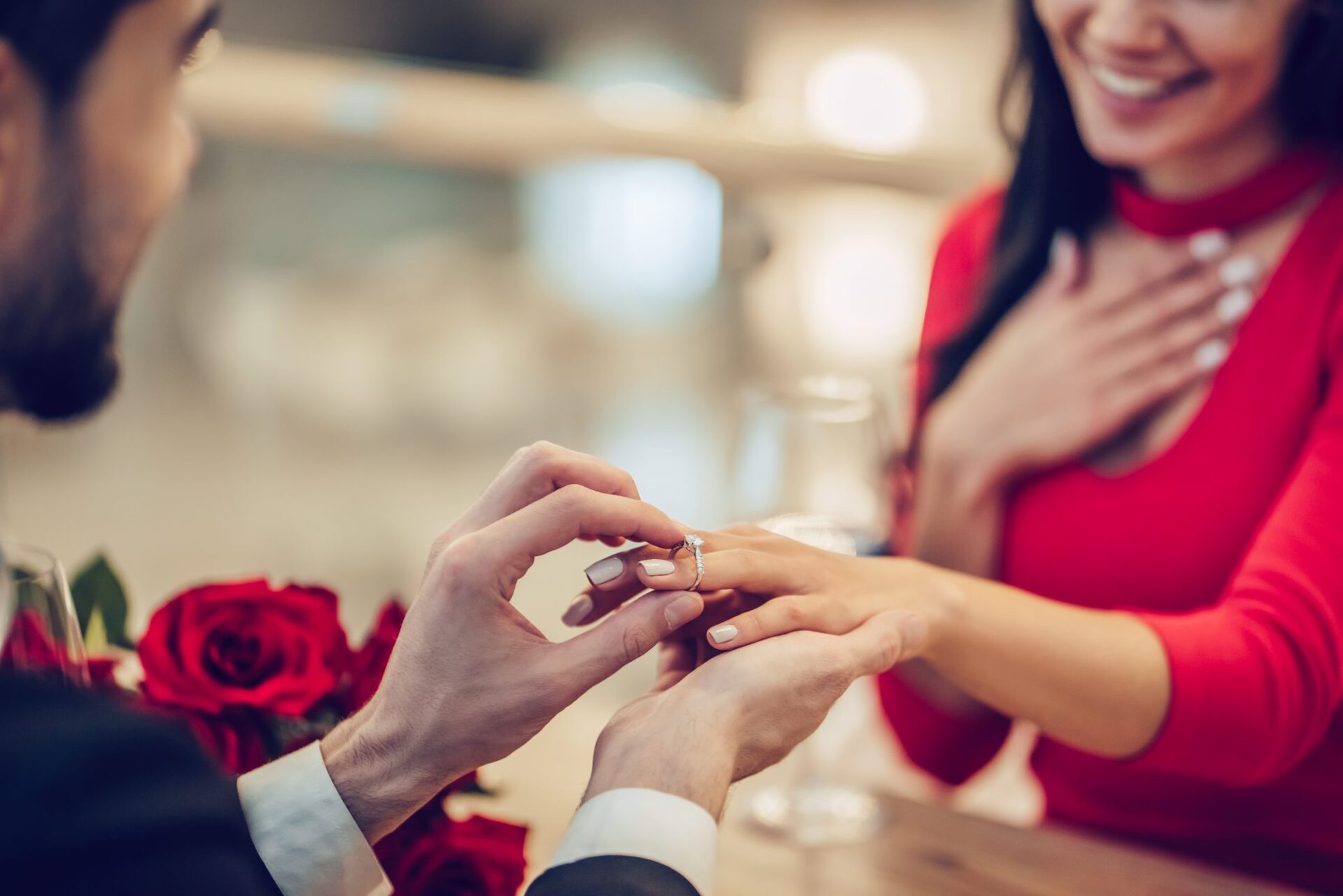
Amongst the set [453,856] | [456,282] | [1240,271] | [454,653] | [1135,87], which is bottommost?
[456,282]

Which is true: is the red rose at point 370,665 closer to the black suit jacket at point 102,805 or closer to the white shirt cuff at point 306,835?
the white shirt cuff at point 306,835

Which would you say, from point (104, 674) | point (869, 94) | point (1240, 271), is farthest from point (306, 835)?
point (869, 94)

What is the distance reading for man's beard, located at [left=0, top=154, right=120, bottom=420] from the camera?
668 millimetres

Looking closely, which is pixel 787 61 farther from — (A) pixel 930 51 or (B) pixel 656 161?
(B) pixel 656 161

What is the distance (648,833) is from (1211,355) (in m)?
0.68

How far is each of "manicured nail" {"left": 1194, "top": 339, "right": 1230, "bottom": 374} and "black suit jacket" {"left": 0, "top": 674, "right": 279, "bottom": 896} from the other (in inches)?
33.0

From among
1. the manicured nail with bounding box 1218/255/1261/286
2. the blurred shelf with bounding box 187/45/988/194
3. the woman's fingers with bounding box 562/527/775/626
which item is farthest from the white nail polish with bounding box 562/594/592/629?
the blurred shelf with bounding box 187/45/988/194

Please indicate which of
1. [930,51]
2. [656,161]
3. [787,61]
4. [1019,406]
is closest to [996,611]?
[1019,406]

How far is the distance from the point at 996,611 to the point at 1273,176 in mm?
479

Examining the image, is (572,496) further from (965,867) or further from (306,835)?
(965,867)

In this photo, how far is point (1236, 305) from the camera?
3.29 feet

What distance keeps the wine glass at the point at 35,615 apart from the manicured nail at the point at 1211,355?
848mm

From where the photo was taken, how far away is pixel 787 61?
3355 mm

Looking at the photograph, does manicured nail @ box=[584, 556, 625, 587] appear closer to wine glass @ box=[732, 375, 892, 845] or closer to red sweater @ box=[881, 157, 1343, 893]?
wine glass @ box=[732, 375, 892, 845]
